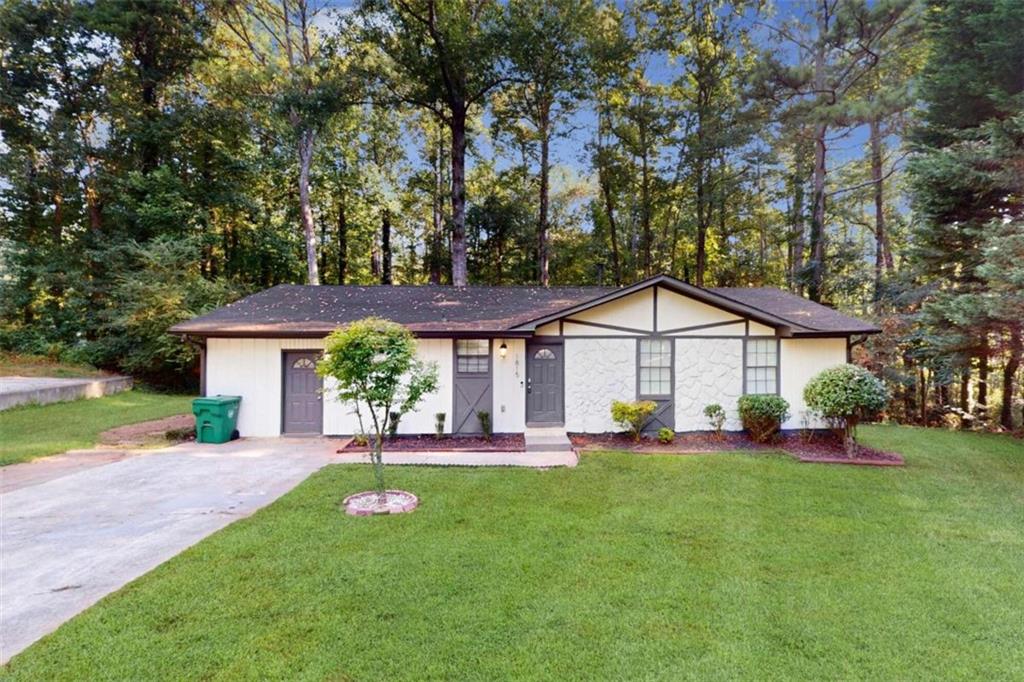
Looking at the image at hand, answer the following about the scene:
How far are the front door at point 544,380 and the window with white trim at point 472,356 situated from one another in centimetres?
91

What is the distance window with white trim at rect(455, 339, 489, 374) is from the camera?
9.14 metres

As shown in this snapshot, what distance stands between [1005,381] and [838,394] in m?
7.91

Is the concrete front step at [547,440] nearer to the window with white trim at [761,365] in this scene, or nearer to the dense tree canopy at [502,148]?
the window with white trim at [761,365]

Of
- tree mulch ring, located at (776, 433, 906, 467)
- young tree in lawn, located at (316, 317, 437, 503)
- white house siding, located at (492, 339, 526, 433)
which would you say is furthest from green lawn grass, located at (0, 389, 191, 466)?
tree mulch ring, located at (776, 433, 906, 467)

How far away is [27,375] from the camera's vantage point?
551 inches

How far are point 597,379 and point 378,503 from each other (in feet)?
17.1

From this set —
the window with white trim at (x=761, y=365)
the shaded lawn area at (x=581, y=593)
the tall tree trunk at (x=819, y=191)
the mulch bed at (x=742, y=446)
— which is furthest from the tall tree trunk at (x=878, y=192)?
the shaded lawn area at (x=581, y=593)

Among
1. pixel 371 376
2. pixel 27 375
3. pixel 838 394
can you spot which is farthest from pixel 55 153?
pixel 838 394

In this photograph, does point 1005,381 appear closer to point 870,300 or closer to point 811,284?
point 870,300

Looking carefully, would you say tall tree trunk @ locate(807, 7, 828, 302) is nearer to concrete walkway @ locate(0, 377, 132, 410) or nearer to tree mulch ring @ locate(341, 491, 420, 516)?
tree mulch ring @ locate(341, 491, 420, 516)

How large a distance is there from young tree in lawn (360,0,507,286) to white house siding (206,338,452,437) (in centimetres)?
662

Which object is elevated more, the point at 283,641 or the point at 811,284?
the point at 811,284

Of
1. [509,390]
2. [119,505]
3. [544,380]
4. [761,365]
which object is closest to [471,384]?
[509,390]

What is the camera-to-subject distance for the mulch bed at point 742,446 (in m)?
7.68
